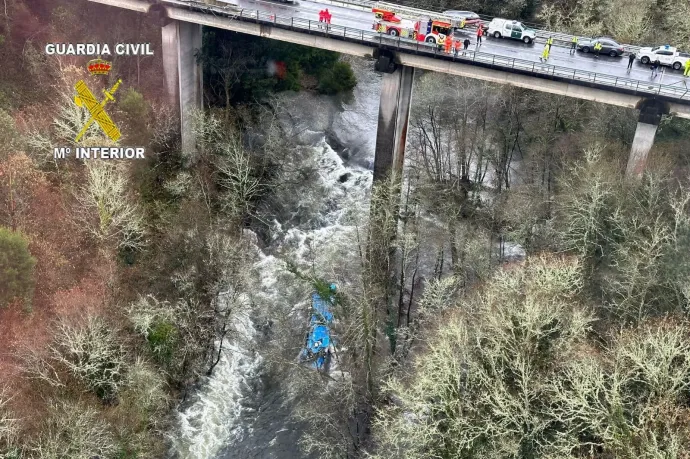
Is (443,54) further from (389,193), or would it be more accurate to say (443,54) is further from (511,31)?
(389,193)

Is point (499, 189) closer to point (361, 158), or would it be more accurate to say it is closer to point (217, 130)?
point (361, 158)

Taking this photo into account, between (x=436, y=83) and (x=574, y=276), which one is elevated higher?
(x=436, y=83)

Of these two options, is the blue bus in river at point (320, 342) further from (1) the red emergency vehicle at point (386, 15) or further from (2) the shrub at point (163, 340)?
Result: (1) the red emergency vehicle at point (386, 15)

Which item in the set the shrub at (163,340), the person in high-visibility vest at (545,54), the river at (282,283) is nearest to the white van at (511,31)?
the person in high-visibility vest at (545,54)

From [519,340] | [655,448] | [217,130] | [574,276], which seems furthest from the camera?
[217,130]

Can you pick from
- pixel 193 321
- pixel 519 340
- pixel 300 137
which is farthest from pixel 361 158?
pixel 519 340

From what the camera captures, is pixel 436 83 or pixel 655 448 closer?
pixel 655 448

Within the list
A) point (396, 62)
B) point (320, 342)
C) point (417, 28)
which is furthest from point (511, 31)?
point (320, 342)

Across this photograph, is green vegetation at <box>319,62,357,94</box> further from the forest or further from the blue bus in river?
the blue bus in river
